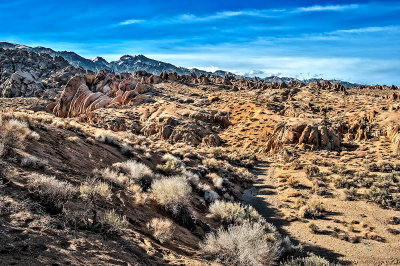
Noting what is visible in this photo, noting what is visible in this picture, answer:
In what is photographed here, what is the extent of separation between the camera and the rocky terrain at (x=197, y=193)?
17.9ft

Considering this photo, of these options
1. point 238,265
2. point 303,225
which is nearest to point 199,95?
point 303,225

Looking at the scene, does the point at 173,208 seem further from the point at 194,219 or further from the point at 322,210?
the point at 322,210

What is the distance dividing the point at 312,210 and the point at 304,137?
1523cm

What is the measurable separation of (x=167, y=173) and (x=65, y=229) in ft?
30.7

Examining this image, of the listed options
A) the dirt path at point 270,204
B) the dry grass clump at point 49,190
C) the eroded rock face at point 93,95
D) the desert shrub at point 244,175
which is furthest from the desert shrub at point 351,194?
the eroded rock face at point 93,95

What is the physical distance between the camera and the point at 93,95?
1702 inches

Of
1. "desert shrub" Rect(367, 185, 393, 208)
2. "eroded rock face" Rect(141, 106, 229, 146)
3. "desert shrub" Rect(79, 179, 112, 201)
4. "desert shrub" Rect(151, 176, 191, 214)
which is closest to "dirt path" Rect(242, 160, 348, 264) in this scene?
"desert shrub" Rect(151, 176, 191, 214)

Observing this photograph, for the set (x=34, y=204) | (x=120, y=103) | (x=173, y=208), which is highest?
(x=120, y=103)

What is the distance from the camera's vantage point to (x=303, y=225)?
12.1 m

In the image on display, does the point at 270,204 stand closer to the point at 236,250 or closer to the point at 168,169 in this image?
the point at 168,169

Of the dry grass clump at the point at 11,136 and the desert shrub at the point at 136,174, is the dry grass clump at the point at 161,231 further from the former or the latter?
the dry grass clump at the point at 11,136

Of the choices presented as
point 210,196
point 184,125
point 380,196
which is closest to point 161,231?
point 210,196

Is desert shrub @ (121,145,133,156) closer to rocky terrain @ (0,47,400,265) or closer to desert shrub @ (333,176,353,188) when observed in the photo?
rocky terrain @ (0,47,400,265)

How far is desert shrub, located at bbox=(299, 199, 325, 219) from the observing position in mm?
12891
